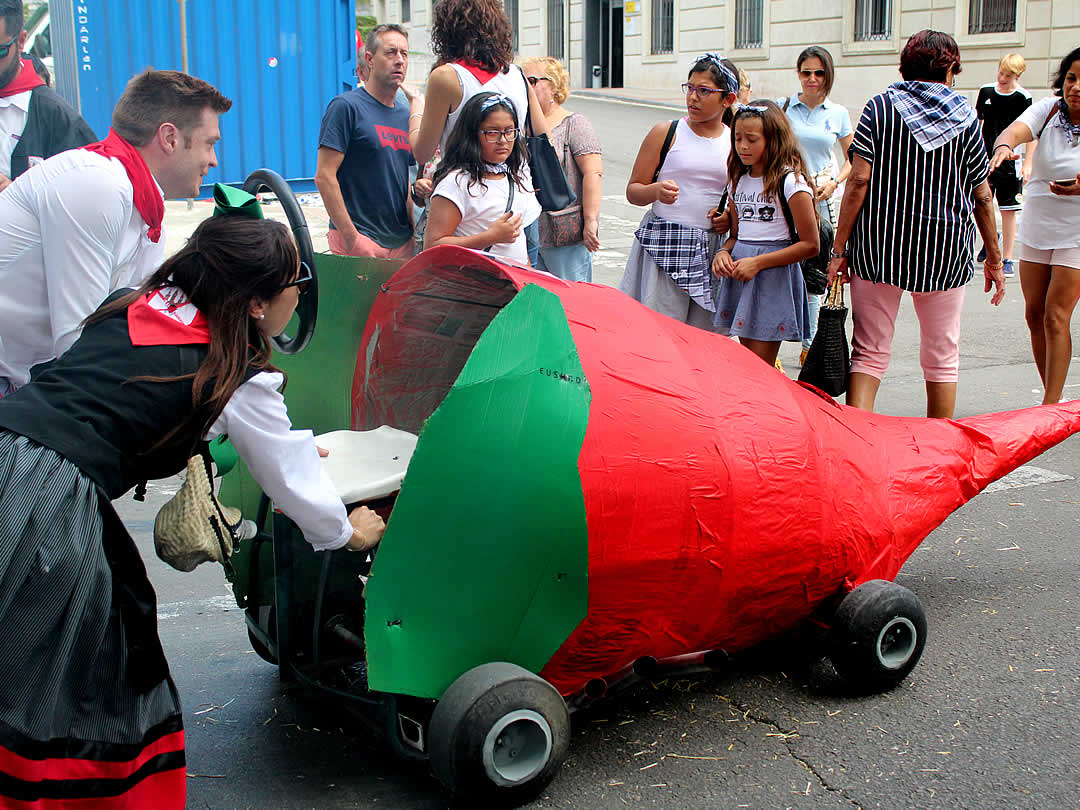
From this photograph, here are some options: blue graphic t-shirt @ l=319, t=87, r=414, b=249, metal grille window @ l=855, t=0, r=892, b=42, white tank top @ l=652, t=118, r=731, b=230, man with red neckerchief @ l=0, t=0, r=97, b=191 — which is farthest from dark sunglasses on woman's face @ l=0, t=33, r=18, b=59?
metal grille window @ l=855, t=0, r=892, b=42

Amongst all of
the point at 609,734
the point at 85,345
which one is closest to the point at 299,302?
the point at 85,345

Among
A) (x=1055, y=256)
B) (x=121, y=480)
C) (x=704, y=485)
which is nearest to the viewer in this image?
(x=121, y=480)

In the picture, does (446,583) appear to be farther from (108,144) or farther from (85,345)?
(108,144)

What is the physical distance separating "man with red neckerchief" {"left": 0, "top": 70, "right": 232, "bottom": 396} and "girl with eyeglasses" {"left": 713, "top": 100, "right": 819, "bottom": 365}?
2358 mm

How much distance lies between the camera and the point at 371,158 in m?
5.47

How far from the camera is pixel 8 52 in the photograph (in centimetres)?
438

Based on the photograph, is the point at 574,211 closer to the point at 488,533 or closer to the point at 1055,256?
the point at 1055,256

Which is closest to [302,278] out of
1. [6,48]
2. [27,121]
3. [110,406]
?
[110,406]

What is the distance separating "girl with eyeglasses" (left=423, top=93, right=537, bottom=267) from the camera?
4457 mm

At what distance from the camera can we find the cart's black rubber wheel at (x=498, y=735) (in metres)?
2.50

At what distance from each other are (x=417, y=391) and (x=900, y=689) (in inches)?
67.4

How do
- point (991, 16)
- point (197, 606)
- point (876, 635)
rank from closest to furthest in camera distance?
point (876, 635) → point (197, 606) → point (991, 16)

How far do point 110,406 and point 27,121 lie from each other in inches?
105

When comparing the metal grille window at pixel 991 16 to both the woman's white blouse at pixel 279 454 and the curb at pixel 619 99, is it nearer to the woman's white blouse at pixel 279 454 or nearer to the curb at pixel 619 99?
Answer: the curb at pixel 619 99
